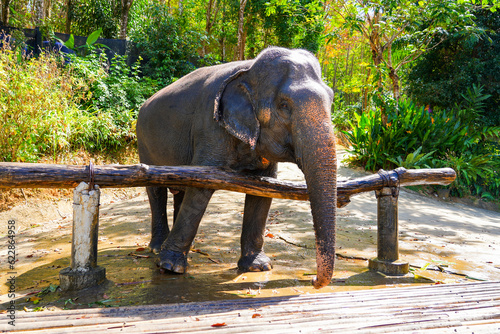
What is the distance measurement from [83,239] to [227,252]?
6.93ft

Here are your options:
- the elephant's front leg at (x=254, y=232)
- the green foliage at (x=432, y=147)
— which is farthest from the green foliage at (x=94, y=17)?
the elephant's front leg at (x=254, y=232)

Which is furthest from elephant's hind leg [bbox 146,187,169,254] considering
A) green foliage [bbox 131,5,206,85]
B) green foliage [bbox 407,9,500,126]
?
green foliage [bbox 407,9,500,126]

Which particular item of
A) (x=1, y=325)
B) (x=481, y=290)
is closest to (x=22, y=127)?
(x=1, y=325)

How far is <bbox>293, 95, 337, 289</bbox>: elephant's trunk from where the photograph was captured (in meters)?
2.84

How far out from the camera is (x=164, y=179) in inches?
131

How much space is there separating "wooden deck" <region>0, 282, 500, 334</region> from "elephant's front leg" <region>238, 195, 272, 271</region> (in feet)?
4.86

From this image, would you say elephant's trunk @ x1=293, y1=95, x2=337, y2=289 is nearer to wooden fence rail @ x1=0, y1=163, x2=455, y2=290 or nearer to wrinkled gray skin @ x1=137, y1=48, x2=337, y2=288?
wrinkled gray skin @ x1=137, y1=48, x2=337, y2=288

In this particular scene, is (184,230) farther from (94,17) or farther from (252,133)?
(94,17)

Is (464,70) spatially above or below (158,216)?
above

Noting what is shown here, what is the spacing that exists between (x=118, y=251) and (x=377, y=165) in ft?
26.5

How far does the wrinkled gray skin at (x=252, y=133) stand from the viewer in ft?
9.79

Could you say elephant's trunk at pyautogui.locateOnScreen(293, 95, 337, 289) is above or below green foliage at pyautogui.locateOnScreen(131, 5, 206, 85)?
below

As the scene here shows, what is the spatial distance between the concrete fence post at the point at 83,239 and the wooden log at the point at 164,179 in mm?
114

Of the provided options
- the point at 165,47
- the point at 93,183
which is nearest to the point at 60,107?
the point at 165,47
